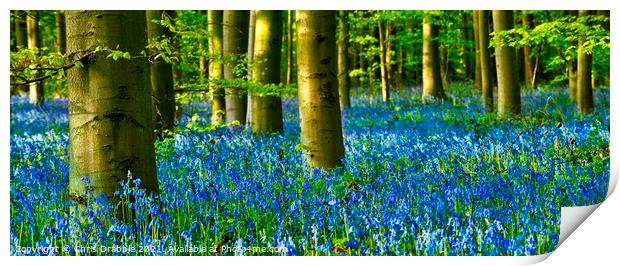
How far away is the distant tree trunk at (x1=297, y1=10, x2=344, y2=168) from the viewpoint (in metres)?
6.33

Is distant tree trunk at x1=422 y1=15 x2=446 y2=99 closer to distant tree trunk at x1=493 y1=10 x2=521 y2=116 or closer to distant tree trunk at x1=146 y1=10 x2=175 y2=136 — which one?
distant tree trunk at x1=493 y1=10 x2=521 y2=116

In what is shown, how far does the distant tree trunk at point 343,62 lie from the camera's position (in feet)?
53.2

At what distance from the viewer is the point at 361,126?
11.2 metres

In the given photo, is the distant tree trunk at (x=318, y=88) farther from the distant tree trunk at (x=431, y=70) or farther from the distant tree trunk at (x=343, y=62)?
the distant tree trunk at (x=431, y=70)

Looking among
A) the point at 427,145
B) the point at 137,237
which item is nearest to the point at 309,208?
the point at 137,237

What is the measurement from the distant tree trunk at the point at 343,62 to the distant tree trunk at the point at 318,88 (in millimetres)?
9082

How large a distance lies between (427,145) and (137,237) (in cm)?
405

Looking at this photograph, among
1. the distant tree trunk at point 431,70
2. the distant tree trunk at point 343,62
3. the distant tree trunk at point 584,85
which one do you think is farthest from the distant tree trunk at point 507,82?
the distant tree trunk at point 343,62

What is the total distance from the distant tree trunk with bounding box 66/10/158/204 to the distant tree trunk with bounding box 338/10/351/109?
11.1 meters

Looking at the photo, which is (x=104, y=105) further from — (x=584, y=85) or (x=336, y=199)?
(x=584, y=85)

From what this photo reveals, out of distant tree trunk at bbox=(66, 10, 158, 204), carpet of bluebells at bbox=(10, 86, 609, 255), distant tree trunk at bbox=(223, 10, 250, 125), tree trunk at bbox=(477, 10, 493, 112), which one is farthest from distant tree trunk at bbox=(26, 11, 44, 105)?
distant tree trunk at bbox=(66, 10, 158, 204)

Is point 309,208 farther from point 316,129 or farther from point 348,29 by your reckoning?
point 348,29

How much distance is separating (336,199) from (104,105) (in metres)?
1.83

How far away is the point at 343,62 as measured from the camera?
17328 mm
